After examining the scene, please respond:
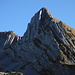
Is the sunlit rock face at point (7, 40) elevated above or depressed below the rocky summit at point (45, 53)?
above

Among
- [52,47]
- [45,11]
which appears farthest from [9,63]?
[45,11]

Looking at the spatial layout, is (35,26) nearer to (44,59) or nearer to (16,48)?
(16,48)

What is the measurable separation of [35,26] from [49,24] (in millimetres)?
19188

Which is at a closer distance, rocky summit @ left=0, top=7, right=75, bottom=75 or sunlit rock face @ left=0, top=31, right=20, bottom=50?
rocky summit @ left=0, top=7, right=75, bottom=75

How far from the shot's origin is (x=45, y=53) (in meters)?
98.1

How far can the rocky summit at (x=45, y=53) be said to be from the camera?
87725 millimetres

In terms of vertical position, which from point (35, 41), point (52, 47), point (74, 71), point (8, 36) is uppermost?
point (8, 36)

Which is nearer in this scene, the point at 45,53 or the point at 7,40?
the point at 45,53

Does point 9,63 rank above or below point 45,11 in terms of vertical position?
below

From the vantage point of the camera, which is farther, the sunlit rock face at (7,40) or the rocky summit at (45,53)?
the sunlit rock face at (7,40)

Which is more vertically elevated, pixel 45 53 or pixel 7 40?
pixel 7 40

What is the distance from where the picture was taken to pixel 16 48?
128 m

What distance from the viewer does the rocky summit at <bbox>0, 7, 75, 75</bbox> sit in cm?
8772

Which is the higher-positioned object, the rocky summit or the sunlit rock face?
the sunlit rock face
